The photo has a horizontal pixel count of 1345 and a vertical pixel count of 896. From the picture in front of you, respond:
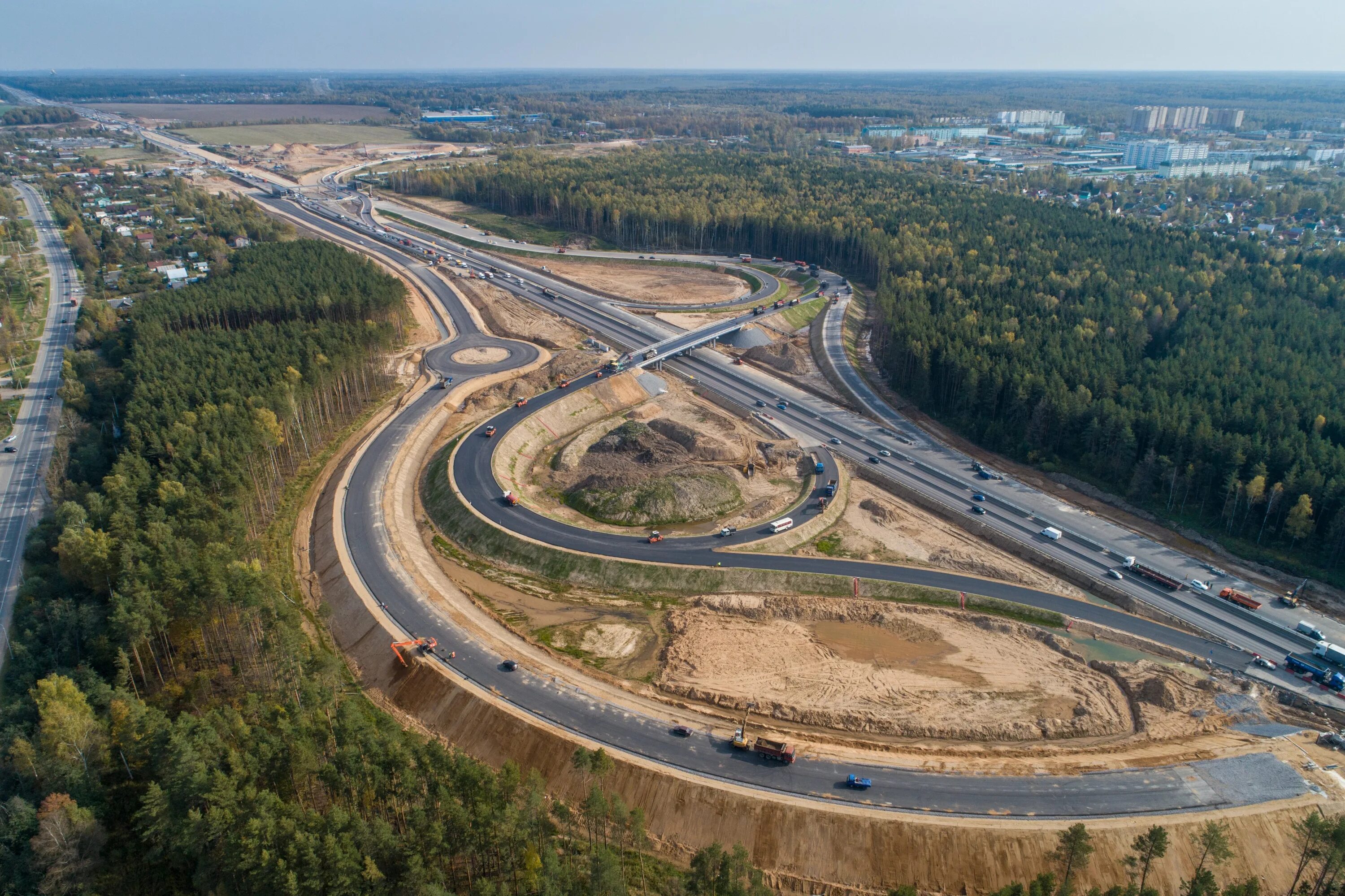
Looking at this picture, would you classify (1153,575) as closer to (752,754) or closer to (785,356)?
(752,754)

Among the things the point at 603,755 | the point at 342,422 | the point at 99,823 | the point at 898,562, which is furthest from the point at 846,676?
the point at 342,422

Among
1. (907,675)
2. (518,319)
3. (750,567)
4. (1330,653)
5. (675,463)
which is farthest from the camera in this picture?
(518,319)

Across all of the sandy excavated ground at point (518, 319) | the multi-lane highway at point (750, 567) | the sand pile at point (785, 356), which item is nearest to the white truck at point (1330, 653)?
the multi-lane highway at point (750, 567)

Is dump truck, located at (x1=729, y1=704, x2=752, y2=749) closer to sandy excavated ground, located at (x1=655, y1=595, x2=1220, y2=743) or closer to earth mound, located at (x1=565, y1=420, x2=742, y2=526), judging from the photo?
sandy excavated ground, located at (x1=655, y1=595, x2=1220, y2=743)

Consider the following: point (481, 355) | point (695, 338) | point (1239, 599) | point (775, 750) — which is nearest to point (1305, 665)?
point (1239, 599)

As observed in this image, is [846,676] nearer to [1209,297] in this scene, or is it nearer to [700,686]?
[700,686]

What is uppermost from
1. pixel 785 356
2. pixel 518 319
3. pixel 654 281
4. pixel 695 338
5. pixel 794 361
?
pixel 654 281

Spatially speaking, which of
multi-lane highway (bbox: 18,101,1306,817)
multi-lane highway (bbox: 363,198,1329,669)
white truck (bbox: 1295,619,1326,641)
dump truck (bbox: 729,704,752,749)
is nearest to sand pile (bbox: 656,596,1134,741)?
dump truck (bbox: 729,704,752,749)
